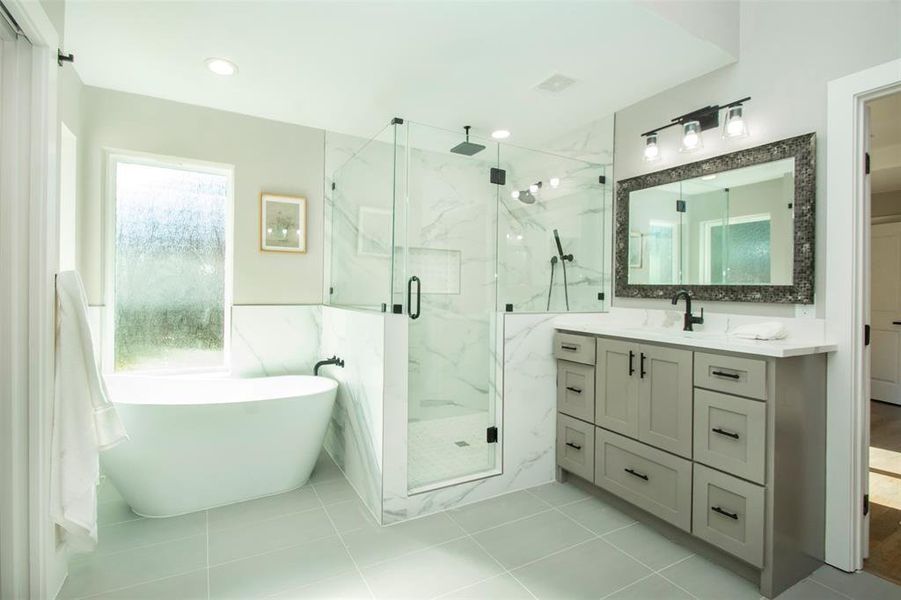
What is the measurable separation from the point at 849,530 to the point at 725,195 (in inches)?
64.3

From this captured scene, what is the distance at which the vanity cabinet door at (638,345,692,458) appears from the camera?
1994 mm

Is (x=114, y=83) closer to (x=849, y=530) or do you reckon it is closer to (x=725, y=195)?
(x=725, y=195)

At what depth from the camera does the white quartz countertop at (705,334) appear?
1752mm

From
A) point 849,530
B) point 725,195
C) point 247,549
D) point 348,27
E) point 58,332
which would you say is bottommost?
point 247,549

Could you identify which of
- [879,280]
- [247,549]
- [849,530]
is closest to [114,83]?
[247,549]

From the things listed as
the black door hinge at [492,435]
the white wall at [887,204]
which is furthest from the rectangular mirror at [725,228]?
the white wall at [887,204]

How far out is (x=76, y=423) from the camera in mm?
1599

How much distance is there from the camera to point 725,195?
2.36 meters

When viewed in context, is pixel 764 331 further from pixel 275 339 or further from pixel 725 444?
pixel 275 339

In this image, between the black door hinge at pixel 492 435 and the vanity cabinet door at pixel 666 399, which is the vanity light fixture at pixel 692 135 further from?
the black door hinge at pixel 492 435

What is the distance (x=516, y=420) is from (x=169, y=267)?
2.58m

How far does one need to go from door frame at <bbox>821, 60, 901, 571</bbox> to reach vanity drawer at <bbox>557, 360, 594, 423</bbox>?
1.05 meters

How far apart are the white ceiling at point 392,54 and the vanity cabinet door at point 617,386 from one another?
4.95 ft

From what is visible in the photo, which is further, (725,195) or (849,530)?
(725,195)
